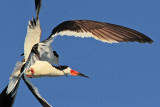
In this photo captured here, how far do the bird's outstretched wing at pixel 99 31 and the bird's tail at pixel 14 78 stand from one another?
4.73 ft

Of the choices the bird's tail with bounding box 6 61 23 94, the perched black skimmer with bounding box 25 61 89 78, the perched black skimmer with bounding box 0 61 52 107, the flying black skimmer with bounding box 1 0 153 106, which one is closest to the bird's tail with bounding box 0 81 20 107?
the perched black skimmer with bounding box 0 61 52 107

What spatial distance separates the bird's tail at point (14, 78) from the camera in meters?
10.9

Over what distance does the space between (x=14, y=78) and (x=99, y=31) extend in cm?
308

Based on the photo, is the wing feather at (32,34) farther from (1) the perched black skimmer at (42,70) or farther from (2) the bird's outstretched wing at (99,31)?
(2) the bird's outstretched wing at (99,31)

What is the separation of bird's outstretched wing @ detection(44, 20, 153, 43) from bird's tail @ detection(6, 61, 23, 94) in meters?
1.44

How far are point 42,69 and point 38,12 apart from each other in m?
1.64

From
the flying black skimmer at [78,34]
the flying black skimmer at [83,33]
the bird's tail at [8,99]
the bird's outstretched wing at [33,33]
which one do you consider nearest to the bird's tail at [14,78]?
the flying black skimmer at [78,34]

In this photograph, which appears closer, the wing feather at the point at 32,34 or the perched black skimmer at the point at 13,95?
the wing feather at the point at 32,34

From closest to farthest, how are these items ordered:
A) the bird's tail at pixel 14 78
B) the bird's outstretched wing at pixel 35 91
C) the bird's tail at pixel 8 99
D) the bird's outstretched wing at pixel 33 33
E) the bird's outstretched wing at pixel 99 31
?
1. the bird's outstretched wing at pixel 99 31
2. the bird's tail at pixel 14 78
3. the bird's outstretched wing at pixel 33 33
4. the bird's outstretched wing at pixel 35 91
5. the bird's tail at pixel 8 99

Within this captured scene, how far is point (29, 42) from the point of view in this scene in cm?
1115

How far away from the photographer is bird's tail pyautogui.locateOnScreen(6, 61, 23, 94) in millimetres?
10852

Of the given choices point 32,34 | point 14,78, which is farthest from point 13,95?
point 32,34

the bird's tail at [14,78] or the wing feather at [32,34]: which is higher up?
the wing feather at [32,34]

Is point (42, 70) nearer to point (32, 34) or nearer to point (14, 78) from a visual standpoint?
point (14, 78)
